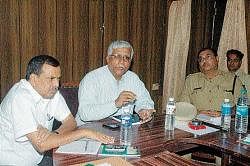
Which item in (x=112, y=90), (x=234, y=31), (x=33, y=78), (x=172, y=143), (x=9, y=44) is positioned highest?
(x=234, y=31)

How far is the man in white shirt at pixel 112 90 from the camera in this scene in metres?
2.84

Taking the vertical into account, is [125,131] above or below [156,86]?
below

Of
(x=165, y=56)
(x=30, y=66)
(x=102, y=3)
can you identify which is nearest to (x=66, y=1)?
(x=102, y=3)

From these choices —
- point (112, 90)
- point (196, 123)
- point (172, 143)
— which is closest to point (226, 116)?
point (196, 123)

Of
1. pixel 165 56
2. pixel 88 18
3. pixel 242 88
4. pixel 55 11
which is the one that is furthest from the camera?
pixel 165 56

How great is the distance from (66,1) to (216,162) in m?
2.89

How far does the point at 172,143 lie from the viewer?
94.1 inches

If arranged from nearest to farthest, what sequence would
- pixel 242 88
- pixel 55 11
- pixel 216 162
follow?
pixel 216 162 → pixel 242 88 → pixel 55 11

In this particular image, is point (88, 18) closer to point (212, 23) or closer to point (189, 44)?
point (189, 44)

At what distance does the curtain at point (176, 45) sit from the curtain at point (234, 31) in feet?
1.98

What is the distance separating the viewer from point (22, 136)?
2.17 metres

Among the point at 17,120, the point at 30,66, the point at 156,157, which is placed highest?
the point at 30,66

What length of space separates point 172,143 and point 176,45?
127 inches

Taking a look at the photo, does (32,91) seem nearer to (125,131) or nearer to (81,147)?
(81,147)
